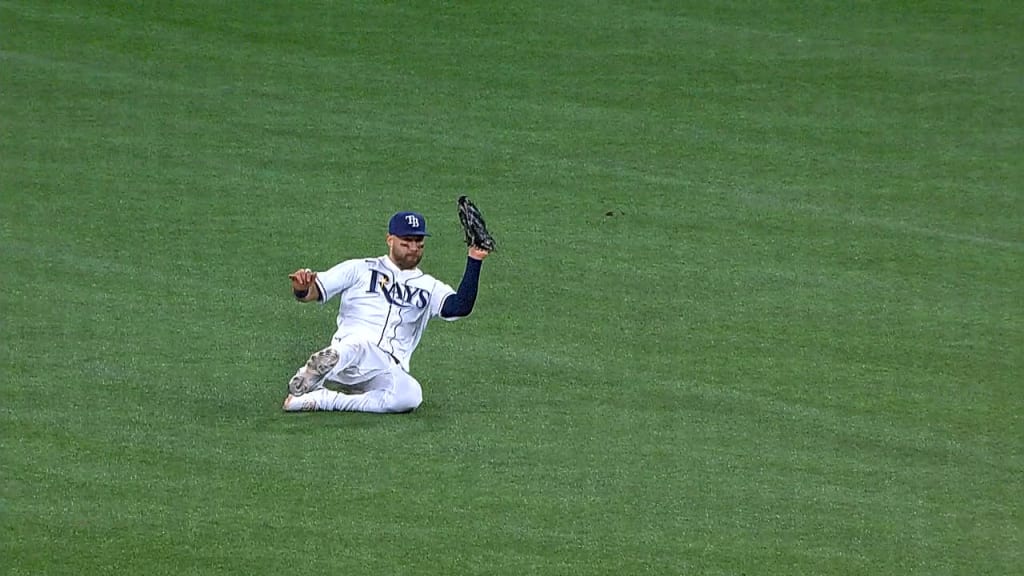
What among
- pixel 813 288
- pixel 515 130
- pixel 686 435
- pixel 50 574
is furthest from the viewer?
pixel 515 130

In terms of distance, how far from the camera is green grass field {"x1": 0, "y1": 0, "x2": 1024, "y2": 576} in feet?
21.9

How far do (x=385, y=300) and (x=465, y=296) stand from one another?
436 millimetres

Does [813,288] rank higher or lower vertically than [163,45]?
lower

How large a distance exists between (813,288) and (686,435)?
7.90 feet

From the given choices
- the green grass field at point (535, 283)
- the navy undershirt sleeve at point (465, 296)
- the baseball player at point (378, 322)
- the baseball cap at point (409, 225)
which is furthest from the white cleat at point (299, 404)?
the baseball cap at point (409, 225)

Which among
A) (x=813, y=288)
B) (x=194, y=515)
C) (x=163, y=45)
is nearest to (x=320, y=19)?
(x=163, y=45)

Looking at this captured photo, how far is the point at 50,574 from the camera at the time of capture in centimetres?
609

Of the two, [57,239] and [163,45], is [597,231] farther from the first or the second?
[163,45]

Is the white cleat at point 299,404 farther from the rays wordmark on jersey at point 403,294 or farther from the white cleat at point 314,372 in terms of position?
the rays wordmark on jersey at point 403,294

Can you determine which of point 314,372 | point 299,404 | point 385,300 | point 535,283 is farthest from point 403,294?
point 535,283

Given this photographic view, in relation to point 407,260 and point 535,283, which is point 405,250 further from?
point 535,283

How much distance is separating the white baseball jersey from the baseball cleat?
0.26m

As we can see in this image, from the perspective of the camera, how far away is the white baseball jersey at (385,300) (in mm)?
7961

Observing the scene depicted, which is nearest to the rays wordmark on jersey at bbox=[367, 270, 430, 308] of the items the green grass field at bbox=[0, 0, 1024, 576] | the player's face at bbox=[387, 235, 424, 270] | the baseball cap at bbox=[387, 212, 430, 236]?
the player's face at bbox=[387, 235, 424, 270]
